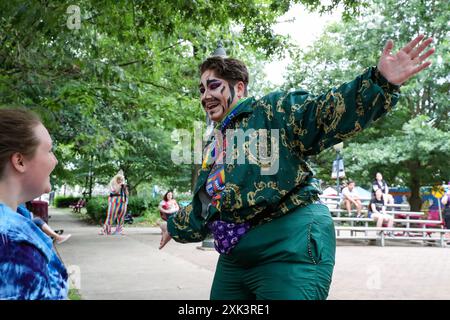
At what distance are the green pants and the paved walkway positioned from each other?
3315mm

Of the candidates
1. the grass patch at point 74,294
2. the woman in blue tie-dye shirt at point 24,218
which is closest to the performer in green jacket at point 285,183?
the woman in blue tie-dye shirt at point 24,218

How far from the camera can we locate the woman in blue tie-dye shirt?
4.75 ft

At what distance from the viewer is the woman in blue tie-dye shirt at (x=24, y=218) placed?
1.45m

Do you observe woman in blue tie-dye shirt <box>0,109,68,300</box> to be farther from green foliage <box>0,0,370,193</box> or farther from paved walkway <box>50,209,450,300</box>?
green foliage <box>0,0,370,193</box>

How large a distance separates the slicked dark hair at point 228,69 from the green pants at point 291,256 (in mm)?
763

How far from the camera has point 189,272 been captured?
7262 millimetres

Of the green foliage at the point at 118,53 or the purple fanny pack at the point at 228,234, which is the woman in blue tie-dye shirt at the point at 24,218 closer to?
the purple fanny pack at the point at 228,234

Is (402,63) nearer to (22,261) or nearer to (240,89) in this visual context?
(240,89)

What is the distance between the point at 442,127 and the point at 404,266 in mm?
13698

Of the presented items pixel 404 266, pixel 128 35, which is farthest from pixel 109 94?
pixel 404 266

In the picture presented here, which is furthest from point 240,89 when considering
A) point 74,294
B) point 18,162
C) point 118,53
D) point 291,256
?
point 118,53

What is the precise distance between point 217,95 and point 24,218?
3.86ft

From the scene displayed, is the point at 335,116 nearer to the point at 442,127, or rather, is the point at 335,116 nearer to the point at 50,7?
the point at 50,7

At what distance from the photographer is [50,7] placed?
5.75 metres
